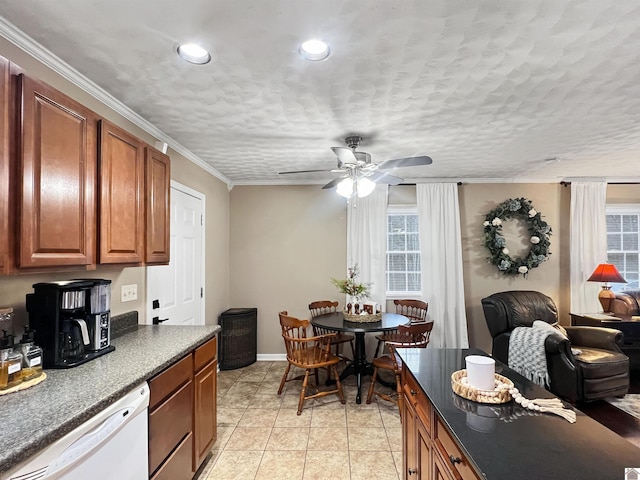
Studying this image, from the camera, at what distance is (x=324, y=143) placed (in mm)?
3154

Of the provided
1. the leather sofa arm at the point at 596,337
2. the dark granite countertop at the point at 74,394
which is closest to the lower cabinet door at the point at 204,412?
the dark granite countertop at the point at 74,394

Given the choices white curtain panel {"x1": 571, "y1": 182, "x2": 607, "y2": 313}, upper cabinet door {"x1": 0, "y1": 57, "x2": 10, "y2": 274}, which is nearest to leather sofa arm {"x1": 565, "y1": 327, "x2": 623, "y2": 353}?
white curtain panel {"x1": 571, "y1": 182, "x2": 607, "y2": 313}

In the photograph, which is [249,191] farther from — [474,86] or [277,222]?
[474,86]

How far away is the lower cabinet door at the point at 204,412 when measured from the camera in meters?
2.12

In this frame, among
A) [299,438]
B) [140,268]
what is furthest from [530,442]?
[140,268]

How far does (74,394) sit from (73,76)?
5.74ft

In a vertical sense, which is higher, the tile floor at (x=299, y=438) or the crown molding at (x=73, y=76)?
the crown molding at (x=73, y=76)

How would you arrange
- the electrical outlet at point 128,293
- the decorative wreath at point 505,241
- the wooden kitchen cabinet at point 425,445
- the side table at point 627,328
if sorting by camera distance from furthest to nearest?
the decorative wreath at point 505,241
the side table at point 627,328
the electrical outlet at point 128,293
the wooden kitchen cabinet at point 425,445

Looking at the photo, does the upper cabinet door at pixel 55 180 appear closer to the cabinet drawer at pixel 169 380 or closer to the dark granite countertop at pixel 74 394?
the dark granite countertop at pixel 74 394

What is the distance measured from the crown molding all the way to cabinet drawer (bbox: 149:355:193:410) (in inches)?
69.0

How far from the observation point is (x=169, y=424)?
1.79m

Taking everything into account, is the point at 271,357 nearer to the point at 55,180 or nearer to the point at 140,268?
the point at 140,268

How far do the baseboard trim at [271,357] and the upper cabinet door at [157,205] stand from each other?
8.58 ft

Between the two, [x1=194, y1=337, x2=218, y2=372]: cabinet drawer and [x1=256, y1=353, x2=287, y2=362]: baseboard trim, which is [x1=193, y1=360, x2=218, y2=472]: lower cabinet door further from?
[x1=256, y1=353, x2=287, y2=362]: baseboard trim
